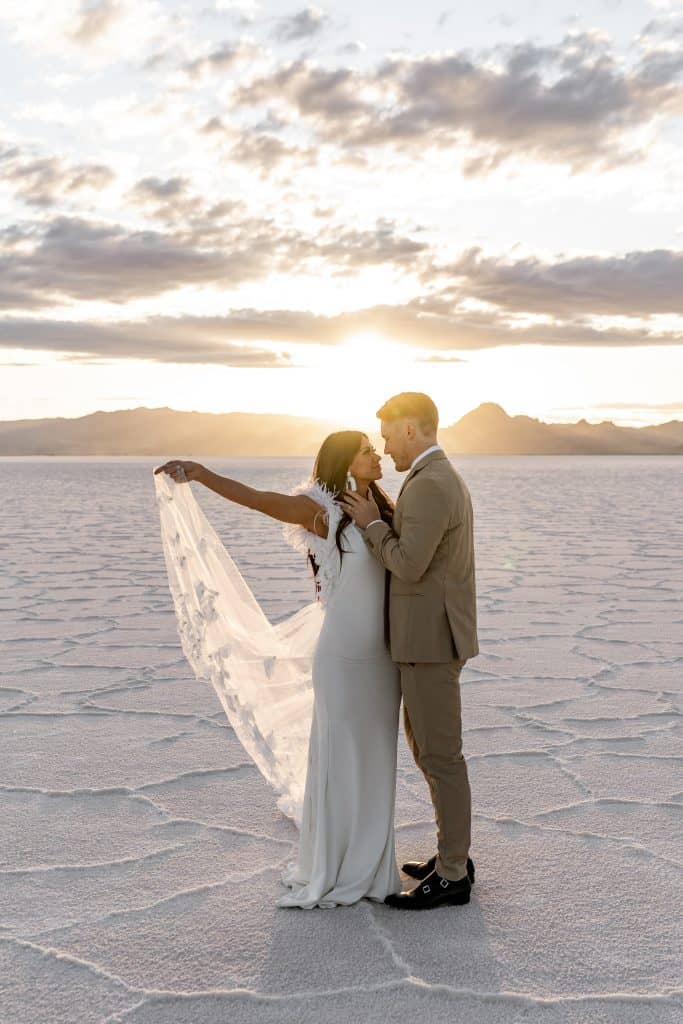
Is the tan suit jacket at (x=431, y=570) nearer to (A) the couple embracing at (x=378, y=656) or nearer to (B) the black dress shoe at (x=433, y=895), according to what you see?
(A) the couple embracing at (x=378, y=656)

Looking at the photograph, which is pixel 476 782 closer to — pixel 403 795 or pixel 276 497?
pixel 403 795

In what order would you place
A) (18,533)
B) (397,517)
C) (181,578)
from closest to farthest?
(397,517)
(181,578)
(18,533)

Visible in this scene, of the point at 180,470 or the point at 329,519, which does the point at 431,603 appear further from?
the point at 180,470

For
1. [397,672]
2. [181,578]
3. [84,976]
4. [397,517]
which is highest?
[397,517]

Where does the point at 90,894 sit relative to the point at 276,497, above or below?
below

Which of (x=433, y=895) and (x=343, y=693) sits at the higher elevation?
(x=343, y=693)

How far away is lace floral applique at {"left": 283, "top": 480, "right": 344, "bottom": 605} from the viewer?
3.15 metres

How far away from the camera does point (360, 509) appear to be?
3094mm

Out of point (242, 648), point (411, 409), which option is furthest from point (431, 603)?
point (242, 648)

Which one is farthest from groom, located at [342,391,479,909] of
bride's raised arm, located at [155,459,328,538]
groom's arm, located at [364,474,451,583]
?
bride's raised arm, located at [155,459,328,538]

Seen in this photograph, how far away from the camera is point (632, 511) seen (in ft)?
75.6

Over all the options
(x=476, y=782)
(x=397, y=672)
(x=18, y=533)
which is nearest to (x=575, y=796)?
(x=476, y=782)

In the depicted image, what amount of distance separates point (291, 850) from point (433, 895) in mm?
649

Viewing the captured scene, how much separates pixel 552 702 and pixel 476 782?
4.59 ft
